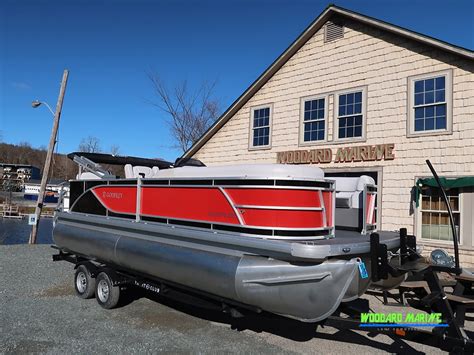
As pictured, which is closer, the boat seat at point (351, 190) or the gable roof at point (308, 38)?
the boat seat at point (351, 190)

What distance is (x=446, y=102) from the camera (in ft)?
30.5

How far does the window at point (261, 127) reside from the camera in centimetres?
1313

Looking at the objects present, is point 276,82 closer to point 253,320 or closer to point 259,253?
point 253,320

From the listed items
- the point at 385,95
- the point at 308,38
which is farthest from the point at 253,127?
the point at 385,95

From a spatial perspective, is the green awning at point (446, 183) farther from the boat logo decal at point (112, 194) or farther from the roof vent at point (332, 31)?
the boat logo decal at point (112, 194)

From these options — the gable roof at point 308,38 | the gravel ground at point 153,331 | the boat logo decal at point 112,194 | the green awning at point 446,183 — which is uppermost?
the gable roof at point 308,38

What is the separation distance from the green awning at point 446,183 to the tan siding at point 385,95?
8.4 inches

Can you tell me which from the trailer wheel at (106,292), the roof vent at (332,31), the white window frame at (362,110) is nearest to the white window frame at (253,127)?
the white window frame at (362,110)

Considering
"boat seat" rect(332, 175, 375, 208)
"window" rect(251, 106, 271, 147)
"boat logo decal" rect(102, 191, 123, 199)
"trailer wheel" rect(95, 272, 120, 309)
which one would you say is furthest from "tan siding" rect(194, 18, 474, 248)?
"trailer wheel" rect(95, 272, 120, 309)

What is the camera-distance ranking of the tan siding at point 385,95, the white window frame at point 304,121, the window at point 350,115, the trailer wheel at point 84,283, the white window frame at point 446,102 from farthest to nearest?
the white window frame at point 304,121
the window at point 350,115
the white window frame at point 446,102
the tan siding at point 385,95
the trailer wheel at point 84,283

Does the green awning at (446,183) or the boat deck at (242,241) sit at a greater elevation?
the green awning at (446,183)

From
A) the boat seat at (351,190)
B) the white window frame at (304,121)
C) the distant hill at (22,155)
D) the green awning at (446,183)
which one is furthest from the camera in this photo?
the distant hill at (22,155)

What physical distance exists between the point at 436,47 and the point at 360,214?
6085mm

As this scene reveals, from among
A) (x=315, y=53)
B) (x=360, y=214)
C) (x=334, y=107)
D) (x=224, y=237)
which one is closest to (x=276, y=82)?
(x=315, y=53)
